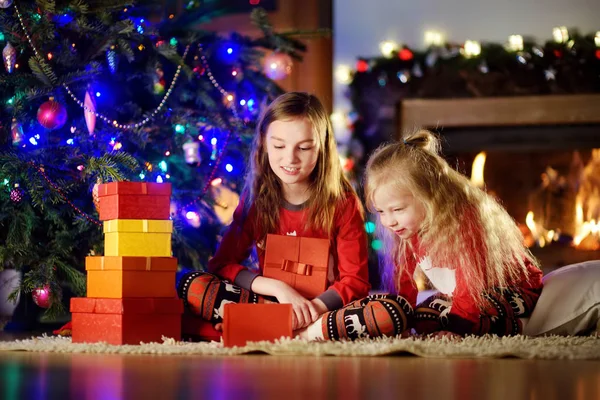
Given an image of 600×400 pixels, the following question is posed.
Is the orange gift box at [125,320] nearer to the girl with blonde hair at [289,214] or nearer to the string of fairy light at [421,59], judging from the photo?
the girl with blonde hair at [289,214]

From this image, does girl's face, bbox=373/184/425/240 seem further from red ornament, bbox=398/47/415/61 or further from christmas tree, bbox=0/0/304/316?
red ornament, bbox=398/47/415/61

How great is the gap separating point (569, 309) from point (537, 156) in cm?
227

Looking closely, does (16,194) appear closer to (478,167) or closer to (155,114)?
(155,114)

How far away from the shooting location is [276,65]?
3.09 meters

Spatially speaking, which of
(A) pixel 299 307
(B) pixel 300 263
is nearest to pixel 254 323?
(A) pixel 299 307

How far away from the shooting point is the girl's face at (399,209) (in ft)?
7.60

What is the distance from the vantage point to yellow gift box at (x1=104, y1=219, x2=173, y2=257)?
2.10 m

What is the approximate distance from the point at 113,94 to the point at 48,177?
0.41 m

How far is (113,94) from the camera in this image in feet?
9.48

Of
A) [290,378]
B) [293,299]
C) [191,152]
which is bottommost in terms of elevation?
[290,378]

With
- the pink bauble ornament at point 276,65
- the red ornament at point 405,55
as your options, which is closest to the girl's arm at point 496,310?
the pink bauble ornament at point 276,65

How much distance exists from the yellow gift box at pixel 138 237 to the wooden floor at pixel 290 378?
0.36 m

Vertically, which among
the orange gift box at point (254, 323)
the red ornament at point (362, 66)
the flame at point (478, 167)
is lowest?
the orange gift box at point (254, 323)

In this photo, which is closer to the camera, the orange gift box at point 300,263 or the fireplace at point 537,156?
the orange gift box at point 300,263
